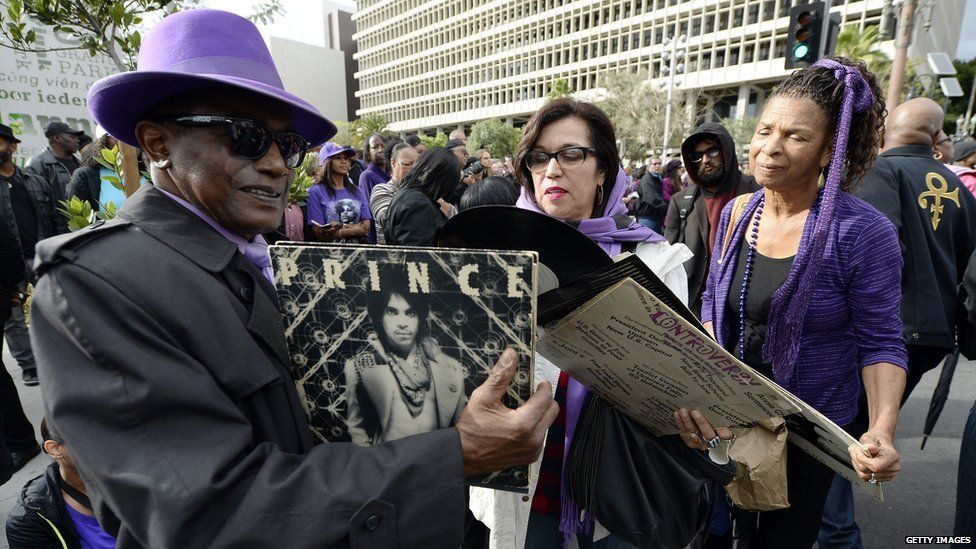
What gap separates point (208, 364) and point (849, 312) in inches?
83.0

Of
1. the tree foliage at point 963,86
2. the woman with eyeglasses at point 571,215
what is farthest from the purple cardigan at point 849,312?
the tree foliage at point 963,86

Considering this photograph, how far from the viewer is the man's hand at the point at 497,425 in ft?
Result: 2.91

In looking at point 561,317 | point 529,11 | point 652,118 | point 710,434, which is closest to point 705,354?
point 561,317

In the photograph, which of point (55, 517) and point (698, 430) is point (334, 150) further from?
point (698, 430)

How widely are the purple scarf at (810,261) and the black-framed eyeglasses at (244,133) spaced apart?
1793mm

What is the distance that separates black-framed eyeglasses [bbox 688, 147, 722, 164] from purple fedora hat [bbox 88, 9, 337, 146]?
12.2 feet

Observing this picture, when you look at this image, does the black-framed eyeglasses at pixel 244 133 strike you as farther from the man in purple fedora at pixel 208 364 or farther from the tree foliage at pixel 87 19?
the tree foliage at pixel 87 19

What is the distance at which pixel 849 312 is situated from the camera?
1.79m

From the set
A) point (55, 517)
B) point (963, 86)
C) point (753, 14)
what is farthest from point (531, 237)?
point (963, 86)

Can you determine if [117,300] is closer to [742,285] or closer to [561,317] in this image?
[561,317]

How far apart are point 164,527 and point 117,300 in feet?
1.21

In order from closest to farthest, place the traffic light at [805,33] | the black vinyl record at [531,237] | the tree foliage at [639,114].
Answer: the black vinyl record at [531,237]
the traffic light at [805,33]
the tree foliage at [639,114]

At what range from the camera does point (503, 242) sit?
1.12 metres

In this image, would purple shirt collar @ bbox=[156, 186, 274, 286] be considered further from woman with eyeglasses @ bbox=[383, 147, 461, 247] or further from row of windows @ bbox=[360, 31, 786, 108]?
row of windows @ bbox=[360, 31, 786, 108]
